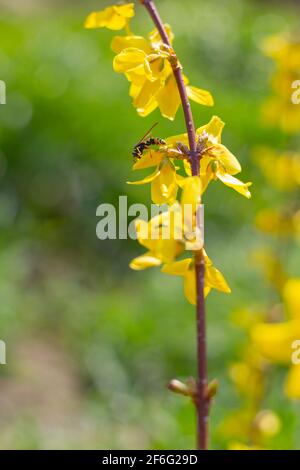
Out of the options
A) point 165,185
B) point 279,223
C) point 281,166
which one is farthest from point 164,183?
point 281,166

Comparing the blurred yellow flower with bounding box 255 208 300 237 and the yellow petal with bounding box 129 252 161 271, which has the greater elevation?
the blurred yellow flower with bounding box 255 208 300 237

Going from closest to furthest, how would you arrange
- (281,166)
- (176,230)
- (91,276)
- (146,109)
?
(176,230), (146,109), (281,166), (91,276)

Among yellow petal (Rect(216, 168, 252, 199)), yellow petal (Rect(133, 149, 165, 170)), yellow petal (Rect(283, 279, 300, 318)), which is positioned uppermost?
yellow petal (Rect(133, 149, 165, 170))

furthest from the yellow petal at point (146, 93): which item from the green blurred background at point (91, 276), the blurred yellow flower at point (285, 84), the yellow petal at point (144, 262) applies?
the green blurred background at point (91, 276)

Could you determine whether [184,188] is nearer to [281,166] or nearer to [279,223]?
[279,223]

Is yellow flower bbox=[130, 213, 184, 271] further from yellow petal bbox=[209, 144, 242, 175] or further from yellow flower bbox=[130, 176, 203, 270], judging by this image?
yellow petal bbox=[209, 144, 242, 175]

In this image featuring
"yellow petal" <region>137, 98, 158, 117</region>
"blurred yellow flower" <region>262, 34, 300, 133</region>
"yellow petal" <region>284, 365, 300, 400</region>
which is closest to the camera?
"yellow petal" <region>284, 365, 300, 400</region>

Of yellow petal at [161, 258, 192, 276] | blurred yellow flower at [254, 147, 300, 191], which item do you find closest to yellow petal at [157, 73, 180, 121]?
yellow petal at [161, 258, 192, 276]

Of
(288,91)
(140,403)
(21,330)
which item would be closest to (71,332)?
Result: (21,330)
